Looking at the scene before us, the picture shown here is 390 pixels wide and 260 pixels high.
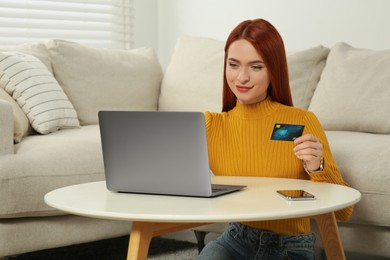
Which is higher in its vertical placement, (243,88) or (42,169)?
(243,88)

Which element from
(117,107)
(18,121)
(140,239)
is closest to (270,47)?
(140,239)

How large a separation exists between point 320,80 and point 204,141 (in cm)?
163

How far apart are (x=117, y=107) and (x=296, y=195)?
6.35 ft

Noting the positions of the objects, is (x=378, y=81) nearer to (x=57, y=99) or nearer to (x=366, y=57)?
(x=366, y=57)

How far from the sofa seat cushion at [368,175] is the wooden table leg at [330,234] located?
1.67 ft

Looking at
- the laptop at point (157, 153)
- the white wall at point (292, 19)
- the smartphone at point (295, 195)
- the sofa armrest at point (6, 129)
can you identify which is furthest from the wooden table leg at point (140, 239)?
the white wall at point (292, 19)

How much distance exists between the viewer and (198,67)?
3.25 metres

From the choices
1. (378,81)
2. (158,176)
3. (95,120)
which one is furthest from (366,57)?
(158,176)

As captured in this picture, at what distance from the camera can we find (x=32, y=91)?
2.75 m

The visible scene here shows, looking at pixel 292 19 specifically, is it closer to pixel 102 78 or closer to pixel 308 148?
pixel 102 78

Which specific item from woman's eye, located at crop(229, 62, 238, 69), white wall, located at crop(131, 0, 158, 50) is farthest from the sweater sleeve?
white wall, located at crop(131, 0, 158, 50)

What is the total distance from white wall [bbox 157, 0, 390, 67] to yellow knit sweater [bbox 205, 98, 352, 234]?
4.95 ft

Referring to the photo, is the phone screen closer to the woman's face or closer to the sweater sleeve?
the sweater sleeve

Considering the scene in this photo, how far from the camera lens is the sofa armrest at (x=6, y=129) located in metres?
2.29
